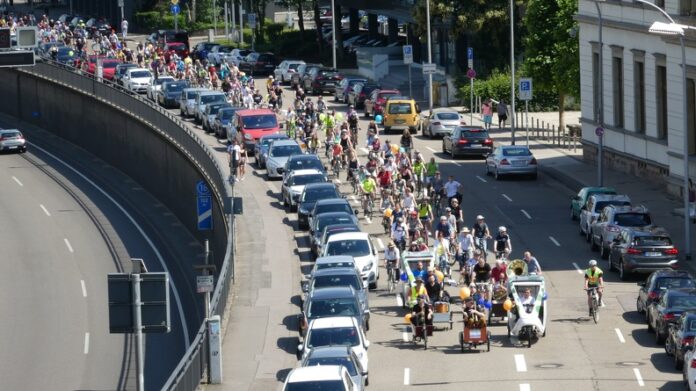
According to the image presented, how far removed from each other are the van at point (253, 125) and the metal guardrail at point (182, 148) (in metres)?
2.30

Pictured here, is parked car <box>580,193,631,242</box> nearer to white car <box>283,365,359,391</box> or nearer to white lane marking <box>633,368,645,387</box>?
white lane marking <box>633,368,645,387</box>

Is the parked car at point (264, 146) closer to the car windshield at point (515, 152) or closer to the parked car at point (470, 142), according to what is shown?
the parked car at point (470, 142)

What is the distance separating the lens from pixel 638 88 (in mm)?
62375

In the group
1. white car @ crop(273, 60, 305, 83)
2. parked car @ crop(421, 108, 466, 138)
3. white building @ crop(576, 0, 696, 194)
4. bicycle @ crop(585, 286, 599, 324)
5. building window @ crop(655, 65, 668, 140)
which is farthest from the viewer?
white car @ crop(273, 60, 305, 83)

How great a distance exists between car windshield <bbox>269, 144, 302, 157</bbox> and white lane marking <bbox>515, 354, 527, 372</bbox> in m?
27.7

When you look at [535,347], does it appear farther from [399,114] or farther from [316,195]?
[399,114]

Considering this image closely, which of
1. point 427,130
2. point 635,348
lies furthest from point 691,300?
point 427,130

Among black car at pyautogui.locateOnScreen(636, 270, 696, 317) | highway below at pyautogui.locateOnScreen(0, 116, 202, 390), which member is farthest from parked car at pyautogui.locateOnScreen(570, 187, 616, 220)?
highway below at pyautogui.locateOnScreen(0, 116, 202, 390)

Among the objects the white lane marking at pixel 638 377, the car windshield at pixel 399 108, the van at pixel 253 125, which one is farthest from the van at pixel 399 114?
the white lane marking at pixel 638 377

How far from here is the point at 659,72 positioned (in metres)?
60.0

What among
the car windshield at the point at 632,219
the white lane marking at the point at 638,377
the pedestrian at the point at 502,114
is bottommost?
the white lane marking at the point at 638,377

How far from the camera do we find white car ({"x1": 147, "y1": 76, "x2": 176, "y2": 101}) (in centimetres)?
9012

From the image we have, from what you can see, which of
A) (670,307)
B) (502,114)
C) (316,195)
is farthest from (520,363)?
(502,114)

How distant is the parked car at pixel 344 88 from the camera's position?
8656 cm
